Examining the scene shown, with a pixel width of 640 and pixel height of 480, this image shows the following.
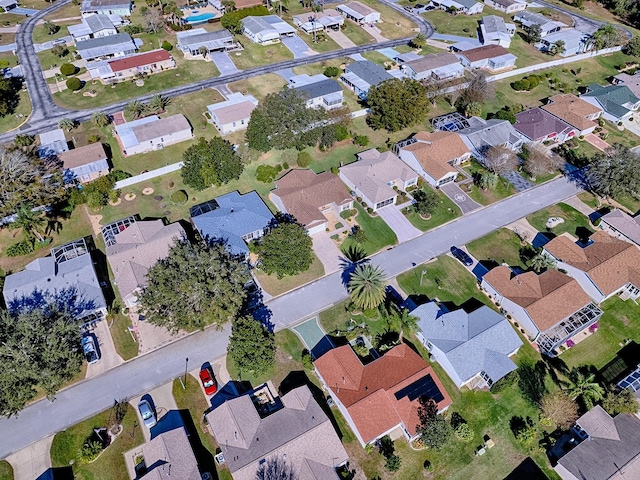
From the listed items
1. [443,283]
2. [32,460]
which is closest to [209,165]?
[443,283]

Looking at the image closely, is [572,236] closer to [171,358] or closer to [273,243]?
[273,243]

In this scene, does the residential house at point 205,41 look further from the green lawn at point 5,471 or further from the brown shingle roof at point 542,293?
the green lawn at point 5,471

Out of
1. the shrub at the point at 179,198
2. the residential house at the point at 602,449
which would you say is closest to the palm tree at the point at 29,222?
the shrub at the point at 179,198

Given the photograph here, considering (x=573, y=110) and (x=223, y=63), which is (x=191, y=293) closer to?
(x=223, y=63)

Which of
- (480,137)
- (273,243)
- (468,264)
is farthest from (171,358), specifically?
(480,137)

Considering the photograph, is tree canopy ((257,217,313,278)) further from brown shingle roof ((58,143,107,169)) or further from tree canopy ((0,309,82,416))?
brown shingle roof ((58,143,107,169))

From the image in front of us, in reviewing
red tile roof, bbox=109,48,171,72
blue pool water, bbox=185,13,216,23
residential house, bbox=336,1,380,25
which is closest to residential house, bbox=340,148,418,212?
red tile roof, bbox=109,48,171,72

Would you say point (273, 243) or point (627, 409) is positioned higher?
point (273, 243)
